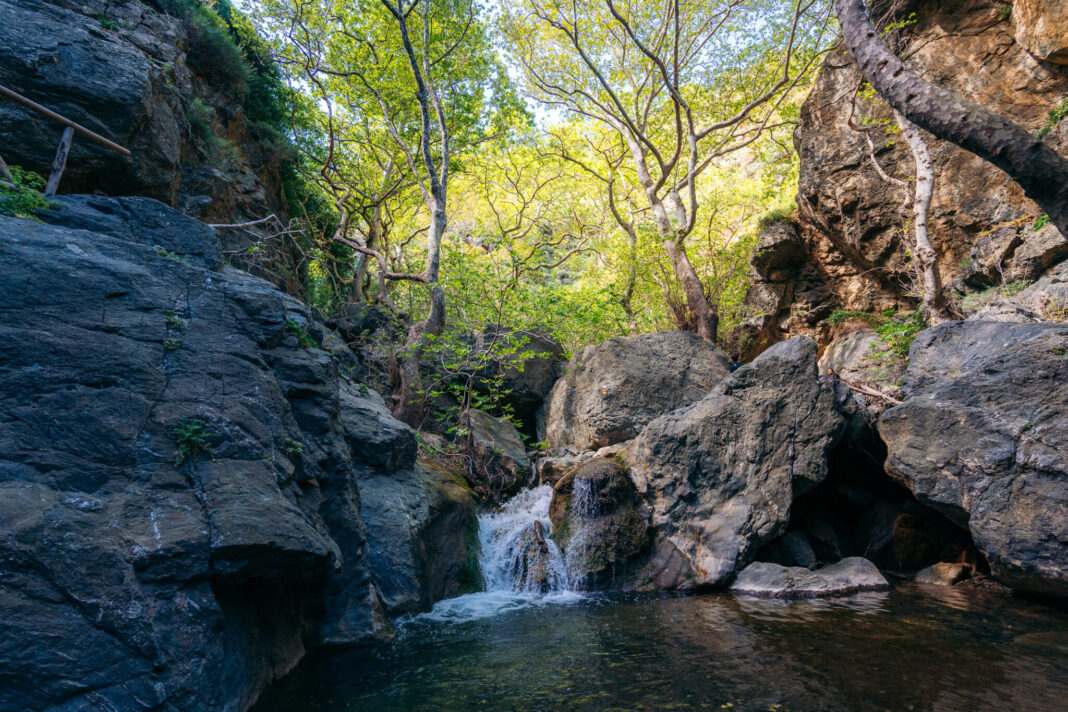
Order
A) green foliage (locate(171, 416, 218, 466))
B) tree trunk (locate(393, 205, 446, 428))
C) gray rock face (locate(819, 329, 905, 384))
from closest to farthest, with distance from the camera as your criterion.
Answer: green foliage (locate(171, 416, 218, 466)), gray rock face (locate(819, 329, 905, 384)), tree trunk (locate(393, 205, 446, 428))

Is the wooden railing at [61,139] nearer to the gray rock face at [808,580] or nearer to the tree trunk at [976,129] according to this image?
the tree trunk at [976,129]

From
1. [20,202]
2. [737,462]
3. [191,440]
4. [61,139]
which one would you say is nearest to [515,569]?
[737,462]

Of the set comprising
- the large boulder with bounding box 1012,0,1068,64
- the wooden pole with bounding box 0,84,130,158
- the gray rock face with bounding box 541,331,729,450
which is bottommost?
the gray rock face with bounding box 541,331,729,450

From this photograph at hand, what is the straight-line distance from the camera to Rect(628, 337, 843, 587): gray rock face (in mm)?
8320

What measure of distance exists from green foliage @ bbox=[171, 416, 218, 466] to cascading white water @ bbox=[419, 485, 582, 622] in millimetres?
3995

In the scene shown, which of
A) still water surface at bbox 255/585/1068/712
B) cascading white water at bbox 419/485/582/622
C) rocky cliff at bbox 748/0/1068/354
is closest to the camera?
still water surface at bbox 255/585/1068/712

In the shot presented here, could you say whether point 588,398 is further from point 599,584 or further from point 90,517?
point 90,517

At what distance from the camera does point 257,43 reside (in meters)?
13.7

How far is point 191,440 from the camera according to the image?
458 cm

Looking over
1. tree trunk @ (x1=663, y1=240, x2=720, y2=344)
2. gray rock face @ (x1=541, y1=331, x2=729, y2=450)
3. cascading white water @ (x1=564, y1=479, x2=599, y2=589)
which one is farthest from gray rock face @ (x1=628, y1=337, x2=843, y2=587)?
tree trunk @ (x1=663, y1=240, x2=720, y2=344)

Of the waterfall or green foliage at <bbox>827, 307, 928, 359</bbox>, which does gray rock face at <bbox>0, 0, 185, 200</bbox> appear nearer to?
the waterfall

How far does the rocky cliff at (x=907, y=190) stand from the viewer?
984 centimetres

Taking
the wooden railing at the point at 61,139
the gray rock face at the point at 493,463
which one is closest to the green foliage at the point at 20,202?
the wooden railing at the point at 61,139

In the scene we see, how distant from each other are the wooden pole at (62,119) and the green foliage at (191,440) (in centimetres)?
466
